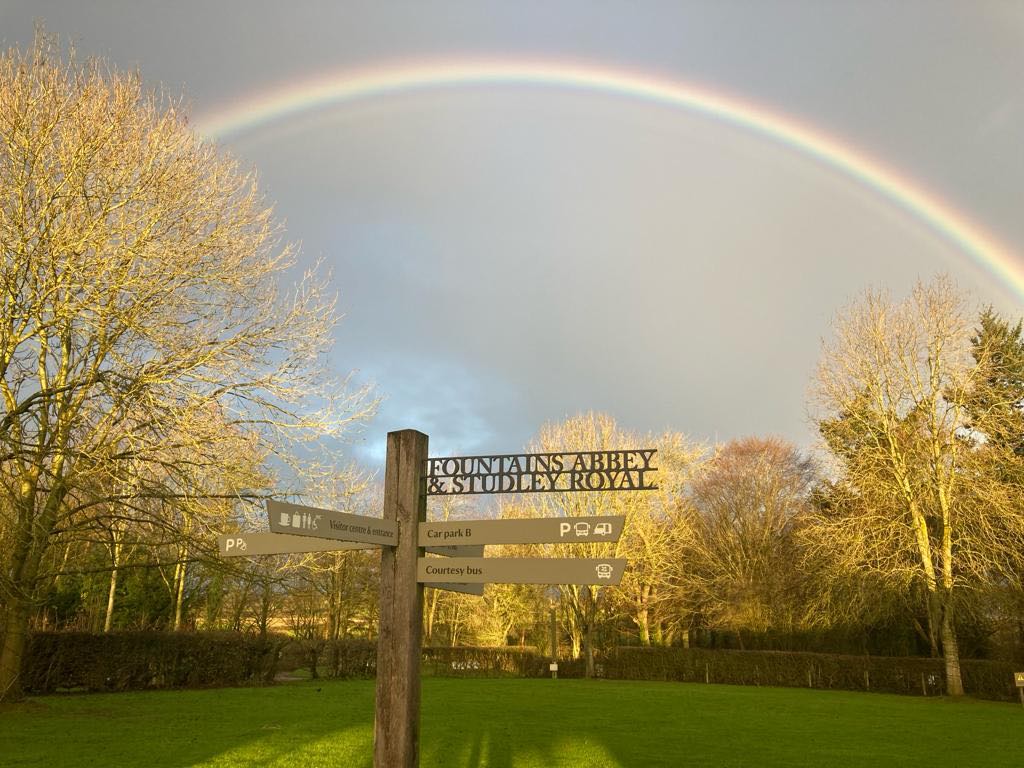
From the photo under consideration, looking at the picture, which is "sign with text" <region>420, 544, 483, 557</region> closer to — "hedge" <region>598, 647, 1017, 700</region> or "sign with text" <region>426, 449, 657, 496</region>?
"sign with text" <region>426, 449, 657, 496</region>

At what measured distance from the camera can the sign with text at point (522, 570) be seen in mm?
4507

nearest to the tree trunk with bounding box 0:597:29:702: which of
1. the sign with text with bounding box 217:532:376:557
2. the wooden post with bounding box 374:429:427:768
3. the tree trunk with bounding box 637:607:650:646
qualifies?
the sign with text with bounding box 217:532:376:557

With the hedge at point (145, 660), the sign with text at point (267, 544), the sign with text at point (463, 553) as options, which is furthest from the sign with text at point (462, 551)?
the hedge at point (145, 660)

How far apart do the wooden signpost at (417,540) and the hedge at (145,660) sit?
1661cm

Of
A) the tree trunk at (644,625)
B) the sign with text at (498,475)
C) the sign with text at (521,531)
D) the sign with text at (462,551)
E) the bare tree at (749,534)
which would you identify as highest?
the bare tree at (749,534)

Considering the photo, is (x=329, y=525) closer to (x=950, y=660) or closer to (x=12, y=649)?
(x=12, y=649)

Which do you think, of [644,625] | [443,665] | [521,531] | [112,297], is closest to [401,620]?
[521,531]

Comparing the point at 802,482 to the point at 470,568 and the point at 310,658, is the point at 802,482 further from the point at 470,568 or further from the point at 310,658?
the point at 470,568

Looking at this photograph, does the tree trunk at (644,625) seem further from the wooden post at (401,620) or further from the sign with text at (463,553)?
the wooden post at (401,620)

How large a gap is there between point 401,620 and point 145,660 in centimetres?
2113

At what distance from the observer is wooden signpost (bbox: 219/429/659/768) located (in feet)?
15.4

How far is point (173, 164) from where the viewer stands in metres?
13.0

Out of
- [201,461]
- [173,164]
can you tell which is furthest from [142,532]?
[173,164]

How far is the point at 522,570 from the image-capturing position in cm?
477
